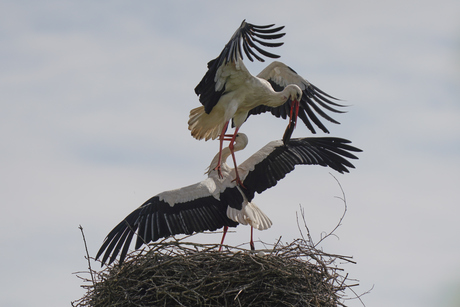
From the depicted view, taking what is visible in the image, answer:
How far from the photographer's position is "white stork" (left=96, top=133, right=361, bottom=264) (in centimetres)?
854

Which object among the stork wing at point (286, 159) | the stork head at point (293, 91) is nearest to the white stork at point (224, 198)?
the stork wing at point (286, 159)

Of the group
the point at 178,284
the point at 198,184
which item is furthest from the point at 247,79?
the point at 178,284

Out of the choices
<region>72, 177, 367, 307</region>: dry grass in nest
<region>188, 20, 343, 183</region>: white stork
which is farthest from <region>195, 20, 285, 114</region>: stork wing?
<region>72, 177, 367, 307</region>: dry grass in nest

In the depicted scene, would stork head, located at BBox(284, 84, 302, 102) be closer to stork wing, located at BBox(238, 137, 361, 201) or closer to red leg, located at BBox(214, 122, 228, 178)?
stork wing, located at BBox(238, 137, 361, 201)

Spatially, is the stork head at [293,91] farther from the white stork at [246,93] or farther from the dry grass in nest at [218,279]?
the dry grass in nest at [218,279]

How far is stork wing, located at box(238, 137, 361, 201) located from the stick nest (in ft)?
3.82

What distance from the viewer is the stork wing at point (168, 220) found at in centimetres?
844

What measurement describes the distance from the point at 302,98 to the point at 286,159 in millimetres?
1261

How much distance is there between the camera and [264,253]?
793 cm

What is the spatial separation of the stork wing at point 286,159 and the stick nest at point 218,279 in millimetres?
1165

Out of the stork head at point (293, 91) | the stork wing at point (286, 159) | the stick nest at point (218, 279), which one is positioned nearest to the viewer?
the stick nest at point (218, 279)

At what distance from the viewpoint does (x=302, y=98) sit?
10258mm

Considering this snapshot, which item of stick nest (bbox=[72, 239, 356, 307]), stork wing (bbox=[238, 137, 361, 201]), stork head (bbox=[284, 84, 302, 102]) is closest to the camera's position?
stick nest (bbox=[72, 239, 356, 307])

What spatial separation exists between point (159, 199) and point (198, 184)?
460mm
